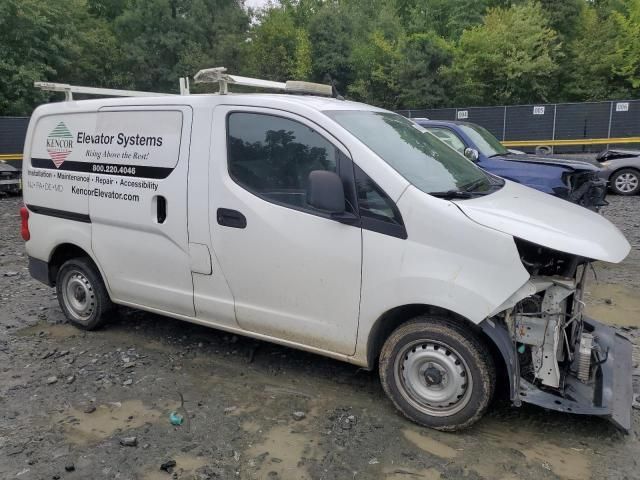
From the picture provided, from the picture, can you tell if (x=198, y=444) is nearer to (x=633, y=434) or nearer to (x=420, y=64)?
(x=633, y=434)

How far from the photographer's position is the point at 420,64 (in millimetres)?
29844

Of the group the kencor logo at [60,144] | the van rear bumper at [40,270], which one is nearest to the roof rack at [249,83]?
the kencor logo at [60,144]

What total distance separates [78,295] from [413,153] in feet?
11.4

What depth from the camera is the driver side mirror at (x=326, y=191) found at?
11.4ft

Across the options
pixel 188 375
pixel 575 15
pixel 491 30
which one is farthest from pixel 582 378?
pixel 575 15

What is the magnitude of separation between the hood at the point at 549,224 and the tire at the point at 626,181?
35.6 feet

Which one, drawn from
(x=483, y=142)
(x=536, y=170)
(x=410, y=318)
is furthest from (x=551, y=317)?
(x=483, y=142)

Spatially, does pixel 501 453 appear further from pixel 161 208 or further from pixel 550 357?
pixel 161 208

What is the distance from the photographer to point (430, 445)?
3420 mm

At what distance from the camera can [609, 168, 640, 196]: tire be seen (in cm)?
1324

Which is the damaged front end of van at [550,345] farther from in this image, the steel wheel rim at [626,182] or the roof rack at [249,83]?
the steel wheel rim at [626,182]

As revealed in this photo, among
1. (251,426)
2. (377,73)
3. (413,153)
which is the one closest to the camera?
(251,426)

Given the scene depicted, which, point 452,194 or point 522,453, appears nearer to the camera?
point 522,453

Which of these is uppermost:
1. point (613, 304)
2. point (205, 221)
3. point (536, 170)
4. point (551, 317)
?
point (536, 170)
